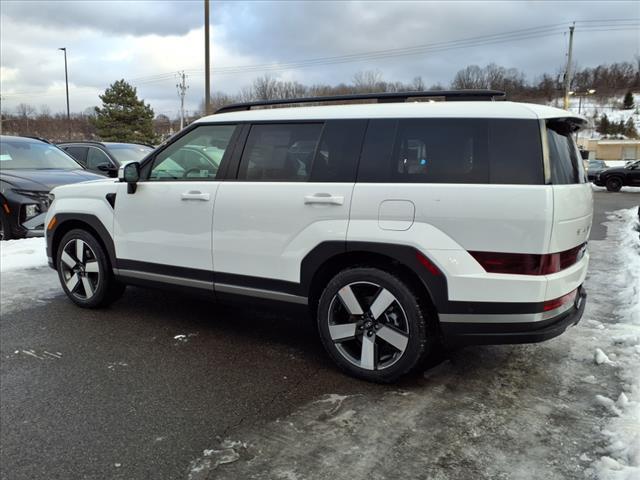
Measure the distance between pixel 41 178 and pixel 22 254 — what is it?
1.61 meters

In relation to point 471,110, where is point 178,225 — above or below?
below

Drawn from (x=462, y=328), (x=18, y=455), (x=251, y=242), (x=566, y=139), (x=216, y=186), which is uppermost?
(x=566, y=139)

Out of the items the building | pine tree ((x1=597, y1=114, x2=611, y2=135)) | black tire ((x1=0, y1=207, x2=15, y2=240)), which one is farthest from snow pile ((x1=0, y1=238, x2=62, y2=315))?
pine tree ((x1=597, y1=114, x2=611, y2=135))

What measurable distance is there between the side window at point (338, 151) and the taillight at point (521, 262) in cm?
102

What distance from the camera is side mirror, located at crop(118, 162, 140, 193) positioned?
444cm

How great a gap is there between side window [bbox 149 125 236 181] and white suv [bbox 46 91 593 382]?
14mm

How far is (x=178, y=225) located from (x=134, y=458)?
2.03 metres

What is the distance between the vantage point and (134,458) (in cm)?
266

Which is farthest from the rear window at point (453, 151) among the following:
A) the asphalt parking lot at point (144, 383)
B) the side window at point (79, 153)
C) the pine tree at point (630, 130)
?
the pine tree at point (630, 130)

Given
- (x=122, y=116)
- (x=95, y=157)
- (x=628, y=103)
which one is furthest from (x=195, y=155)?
(x=628, y=103)

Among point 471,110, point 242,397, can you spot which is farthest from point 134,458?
point 471,110

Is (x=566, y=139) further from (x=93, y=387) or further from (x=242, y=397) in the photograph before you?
(x=93, y=387)

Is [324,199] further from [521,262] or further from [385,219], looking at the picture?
[521,262]

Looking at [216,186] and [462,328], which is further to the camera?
[216,186]
